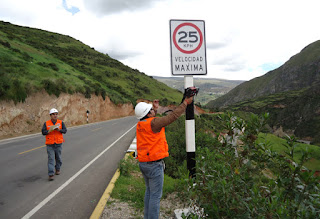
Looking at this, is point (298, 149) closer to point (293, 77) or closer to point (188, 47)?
point (188, 47)

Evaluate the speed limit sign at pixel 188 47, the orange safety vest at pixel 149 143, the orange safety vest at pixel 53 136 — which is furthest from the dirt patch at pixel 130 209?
the orange safety vest at pixel 53 136

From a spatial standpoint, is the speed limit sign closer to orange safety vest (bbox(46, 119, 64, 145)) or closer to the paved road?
the paved road

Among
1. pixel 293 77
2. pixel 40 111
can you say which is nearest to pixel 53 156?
pixel 40 111

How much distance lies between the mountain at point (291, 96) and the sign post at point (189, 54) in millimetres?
1269

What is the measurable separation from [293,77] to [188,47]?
504 feet

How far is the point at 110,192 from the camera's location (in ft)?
16.0

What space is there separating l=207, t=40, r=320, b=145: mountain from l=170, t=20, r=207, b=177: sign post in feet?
4.16

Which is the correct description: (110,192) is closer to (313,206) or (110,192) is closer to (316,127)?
(313,206)

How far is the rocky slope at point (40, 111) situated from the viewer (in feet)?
58.0

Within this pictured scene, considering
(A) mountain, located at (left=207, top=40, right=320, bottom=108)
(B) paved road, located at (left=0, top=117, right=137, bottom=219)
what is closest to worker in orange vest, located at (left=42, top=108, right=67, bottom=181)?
(B) paved road, located at (left=0, top=117, right=137, bottom=219)

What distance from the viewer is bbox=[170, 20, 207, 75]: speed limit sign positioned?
371 cm

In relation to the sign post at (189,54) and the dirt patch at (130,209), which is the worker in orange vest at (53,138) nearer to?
the dirt patch at (130,209)

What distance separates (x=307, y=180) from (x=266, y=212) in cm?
42

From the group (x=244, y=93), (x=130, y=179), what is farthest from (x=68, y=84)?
(x=244, y=93)
